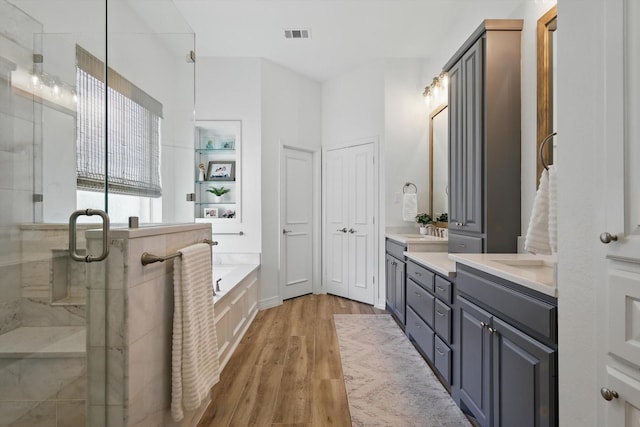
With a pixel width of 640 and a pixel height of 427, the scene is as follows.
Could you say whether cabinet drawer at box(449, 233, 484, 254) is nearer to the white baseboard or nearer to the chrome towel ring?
the chrome towel ring

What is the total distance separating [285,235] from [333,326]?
1392 millimetres

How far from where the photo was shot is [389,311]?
3.62 metres

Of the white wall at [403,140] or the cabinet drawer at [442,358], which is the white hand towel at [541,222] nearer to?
the cabinet drawer at [442,358]

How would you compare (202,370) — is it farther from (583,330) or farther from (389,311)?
(389,311)

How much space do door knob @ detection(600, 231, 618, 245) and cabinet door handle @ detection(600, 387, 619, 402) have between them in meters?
0.38

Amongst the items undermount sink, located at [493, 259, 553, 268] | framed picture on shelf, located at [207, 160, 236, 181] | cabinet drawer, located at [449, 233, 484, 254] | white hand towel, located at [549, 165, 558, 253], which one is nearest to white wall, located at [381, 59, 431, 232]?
cabinet drawer, located at [449, 233, 484, 254]

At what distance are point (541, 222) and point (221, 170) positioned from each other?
3314 mm

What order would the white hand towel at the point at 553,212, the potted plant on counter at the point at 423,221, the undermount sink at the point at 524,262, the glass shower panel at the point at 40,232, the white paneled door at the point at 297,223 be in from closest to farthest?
the glass shower panel at the point at 40,232, the white hand towel at the point at 553,212, the undermount sink at the point at 524,262, the potted plant on counter at the point at 423,221, the white paneled door at the point at 297,223

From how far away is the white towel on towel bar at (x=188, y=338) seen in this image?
4.58 ft

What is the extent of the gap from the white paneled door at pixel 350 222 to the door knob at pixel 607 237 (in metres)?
3.12

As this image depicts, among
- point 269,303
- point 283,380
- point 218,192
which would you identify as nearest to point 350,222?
point 269,303

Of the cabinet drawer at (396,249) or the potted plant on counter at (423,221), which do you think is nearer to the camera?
the cabinet drawer at (396,249)

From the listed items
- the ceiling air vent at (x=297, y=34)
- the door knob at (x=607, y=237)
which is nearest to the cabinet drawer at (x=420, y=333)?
the door knob at (x=607, y=237)

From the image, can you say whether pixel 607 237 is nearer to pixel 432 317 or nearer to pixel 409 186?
pixel 432 317
